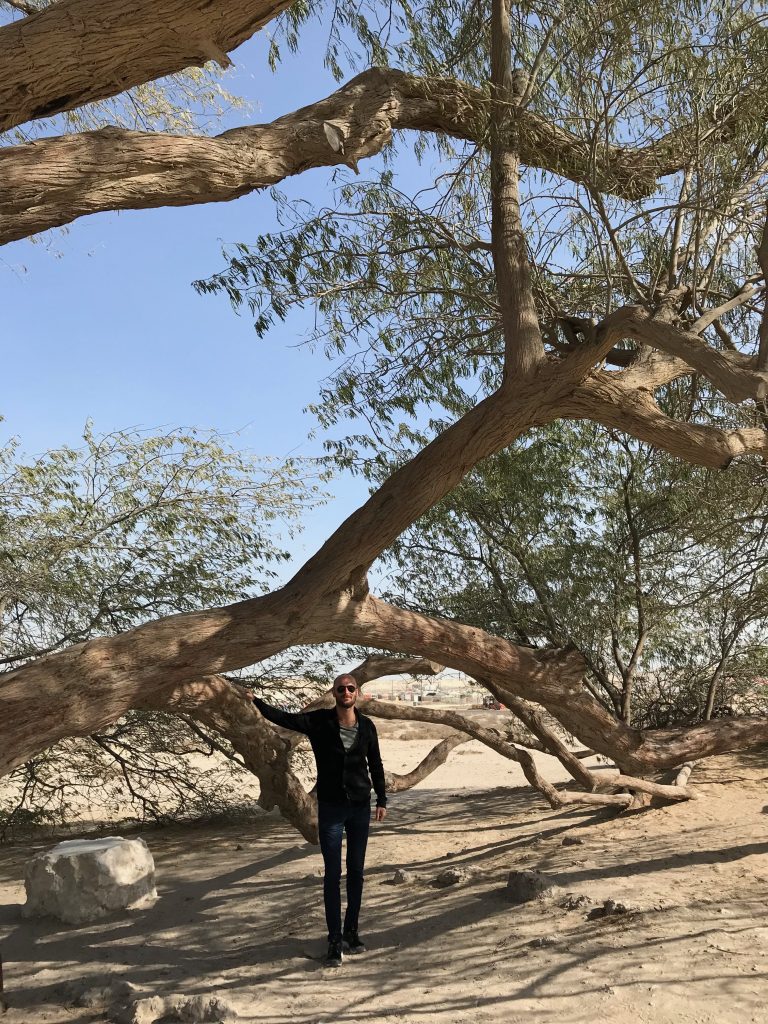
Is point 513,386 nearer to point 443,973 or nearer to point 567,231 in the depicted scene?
point 567,231

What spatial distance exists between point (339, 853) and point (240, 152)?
3984mm

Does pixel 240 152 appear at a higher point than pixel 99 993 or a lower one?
higher

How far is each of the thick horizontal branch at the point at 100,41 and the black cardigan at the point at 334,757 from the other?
3433 millimetres

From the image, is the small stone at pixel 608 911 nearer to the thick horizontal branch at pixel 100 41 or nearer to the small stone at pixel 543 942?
the small stone at pixel 543 942

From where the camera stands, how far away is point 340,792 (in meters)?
5.04

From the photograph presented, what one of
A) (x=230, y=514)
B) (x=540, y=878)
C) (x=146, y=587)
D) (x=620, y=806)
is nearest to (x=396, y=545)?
(x=230, y=514)

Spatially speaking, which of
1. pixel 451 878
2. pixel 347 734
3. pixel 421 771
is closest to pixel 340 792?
pixel 347 734

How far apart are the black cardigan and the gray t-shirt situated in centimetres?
2

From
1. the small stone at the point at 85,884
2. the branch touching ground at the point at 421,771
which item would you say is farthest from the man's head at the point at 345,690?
the branch touching ground at the point at 421,771

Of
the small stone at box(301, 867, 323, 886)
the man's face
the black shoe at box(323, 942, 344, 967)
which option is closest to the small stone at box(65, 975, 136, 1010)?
the black shoe at box(323, 942, 344, 967)

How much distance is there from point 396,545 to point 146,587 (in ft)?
10.6

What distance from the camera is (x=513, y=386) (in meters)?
5.41

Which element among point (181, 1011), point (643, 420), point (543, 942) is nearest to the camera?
point (181, 1011)

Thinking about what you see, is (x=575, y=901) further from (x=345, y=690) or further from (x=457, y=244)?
(x=457, y=244)
